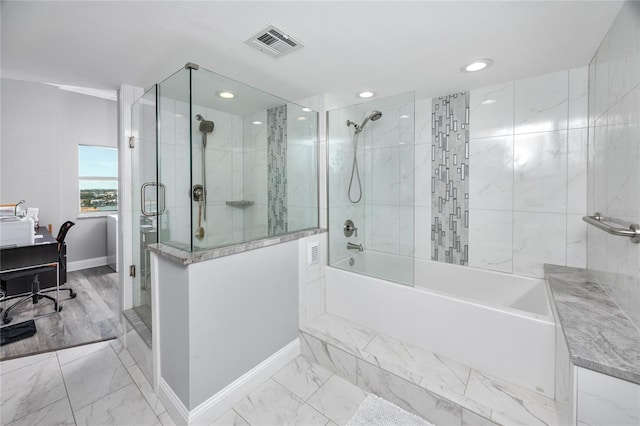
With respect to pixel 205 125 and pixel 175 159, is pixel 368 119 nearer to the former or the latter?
pixel 205 125

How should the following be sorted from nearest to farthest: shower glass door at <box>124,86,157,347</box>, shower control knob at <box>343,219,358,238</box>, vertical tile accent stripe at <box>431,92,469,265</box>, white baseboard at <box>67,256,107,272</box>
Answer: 1. shower glass door at <box>124,86,157,347</box>
2. vertical tile accent stripe at <box>431,92,469,265</box>
3. shower control knob at <box>343,219,358,238</box>
4. white baseboard at <box>67,256,107,272</box>

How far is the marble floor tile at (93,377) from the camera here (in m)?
1.75

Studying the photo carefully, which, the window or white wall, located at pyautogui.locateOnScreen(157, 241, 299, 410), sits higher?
the window

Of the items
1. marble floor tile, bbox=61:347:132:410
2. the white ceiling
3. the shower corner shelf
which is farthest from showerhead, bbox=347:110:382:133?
marble floor tile, bbox=61:347:132:410

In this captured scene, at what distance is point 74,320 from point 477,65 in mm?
4295

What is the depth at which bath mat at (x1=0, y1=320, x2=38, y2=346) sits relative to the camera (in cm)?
235

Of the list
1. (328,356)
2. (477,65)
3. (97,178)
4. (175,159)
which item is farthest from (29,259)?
(477,65)

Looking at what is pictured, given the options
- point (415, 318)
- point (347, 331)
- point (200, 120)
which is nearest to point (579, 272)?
point (415, 318)

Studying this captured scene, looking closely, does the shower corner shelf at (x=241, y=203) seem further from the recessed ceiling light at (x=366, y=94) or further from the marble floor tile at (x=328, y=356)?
the recessed ceiling light at (x=366, y=94)

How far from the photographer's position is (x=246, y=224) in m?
1.89

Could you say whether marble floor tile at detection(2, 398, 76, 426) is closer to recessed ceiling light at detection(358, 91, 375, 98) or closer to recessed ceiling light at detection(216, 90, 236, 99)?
recessed ceiling light at detection(216, 90, 236, 99)

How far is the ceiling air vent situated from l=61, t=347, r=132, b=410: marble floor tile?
2401 mm

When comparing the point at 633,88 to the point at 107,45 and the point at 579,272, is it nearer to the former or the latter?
the point at 579,272

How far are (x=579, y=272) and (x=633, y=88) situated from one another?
1.34 meters
